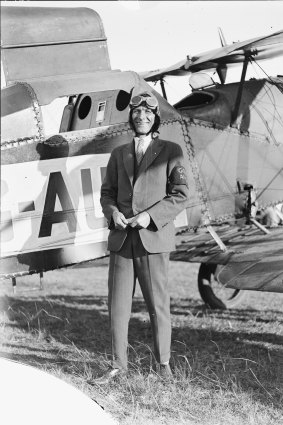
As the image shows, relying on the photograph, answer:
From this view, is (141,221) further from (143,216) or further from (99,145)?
(99,145)

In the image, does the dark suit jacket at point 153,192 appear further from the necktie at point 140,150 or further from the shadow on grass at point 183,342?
the shadow on grass at point 183,342

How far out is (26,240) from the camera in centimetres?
288

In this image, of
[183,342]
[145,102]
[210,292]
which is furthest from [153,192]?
[210,292]

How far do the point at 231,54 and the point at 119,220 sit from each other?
82.5 inches

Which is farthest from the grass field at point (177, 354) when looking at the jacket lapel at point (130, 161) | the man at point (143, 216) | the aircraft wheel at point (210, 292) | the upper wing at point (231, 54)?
the upper wing at point (231, 54)

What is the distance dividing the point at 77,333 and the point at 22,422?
303 cm

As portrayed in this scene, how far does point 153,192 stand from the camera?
2938mm

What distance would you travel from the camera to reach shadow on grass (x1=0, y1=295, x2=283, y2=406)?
3.38m

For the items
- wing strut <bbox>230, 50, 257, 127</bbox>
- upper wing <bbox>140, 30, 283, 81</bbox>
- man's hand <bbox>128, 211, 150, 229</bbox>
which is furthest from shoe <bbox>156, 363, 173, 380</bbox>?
wing strut <bbox>230, 50, 257, 127</bbox>

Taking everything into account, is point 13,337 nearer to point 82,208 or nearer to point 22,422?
point 82,208

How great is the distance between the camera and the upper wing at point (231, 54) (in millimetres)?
3852

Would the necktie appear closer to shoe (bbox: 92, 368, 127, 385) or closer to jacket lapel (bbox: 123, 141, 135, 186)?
jacket lapel (bbox: 123, 141, 135, 186)

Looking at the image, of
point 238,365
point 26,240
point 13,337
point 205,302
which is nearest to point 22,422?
point 26,240

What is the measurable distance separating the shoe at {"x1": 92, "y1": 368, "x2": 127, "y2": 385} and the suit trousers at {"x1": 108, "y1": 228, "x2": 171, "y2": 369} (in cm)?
2
